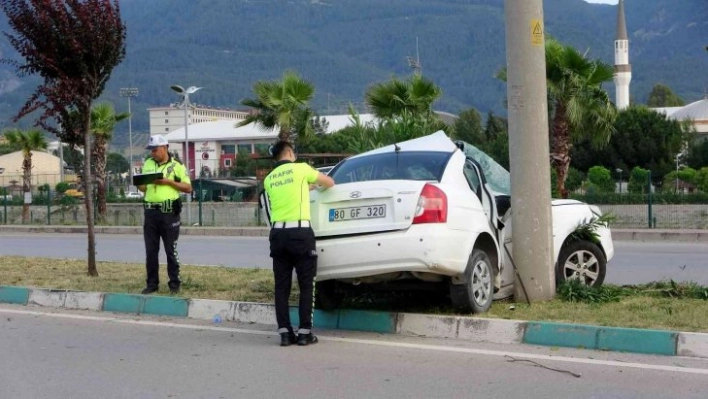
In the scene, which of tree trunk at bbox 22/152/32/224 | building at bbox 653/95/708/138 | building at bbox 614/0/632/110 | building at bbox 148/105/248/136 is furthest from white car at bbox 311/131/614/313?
building at bbox 148/105/248/136

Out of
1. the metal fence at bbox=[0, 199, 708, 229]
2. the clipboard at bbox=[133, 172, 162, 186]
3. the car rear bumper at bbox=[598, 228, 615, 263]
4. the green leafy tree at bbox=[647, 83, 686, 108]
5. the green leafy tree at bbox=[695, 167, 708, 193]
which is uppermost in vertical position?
the green leafy tree at bbox=[647, 83, 686, 108]

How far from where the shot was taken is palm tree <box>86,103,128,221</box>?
35500 millimetres

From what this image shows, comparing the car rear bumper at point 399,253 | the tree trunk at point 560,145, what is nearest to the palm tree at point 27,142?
the tree trunk at point 560,145

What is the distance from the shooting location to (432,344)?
7.72 meters

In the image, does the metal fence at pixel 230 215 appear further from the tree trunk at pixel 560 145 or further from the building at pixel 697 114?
the building at pixel 697 114

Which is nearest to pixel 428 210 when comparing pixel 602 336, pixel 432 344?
pixel 432 344

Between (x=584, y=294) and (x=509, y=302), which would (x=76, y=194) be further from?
(x=584, y=294)

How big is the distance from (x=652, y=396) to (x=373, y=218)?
2773 millimetres

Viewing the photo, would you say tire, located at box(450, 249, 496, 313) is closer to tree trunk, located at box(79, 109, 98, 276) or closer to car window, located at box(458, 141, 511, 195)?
car window, located at box(458, 141, 511, 195)

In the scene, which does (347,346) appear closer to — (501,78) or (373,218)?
(373,218)

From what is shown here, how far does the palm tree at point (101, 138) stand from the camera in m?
35.5

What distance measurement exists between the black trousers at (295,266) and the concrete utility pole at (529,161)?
2.14 meters

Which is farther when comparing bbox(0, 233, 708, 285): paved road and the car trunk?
bbox(0, 233, 708, 285): paved road

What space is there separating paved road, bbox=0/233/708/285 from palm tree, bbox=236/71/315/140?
8293 mm
